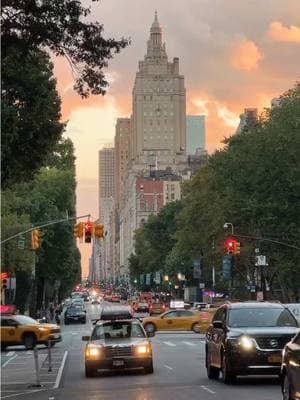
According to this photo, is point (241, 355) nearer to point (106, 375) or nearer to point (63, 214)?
point (106, 375)

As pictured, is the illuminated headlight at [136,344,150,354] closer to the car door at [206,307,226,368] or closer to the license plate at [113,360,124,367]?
the license plate at [113,360,124,367]

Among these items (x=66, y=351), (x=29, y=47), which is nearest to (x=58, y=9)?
(x=29, y=47)

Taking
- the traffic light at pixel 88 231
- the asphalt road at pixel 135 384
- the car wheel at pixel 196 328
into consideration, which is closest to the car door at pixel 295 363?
the asphalt road at pixel 135 384

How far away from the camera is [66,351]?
38.0m

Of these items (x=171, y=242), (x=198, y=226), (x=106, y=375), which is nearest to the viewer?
(x=106, y=375)

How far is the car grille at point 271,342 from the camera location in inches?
738

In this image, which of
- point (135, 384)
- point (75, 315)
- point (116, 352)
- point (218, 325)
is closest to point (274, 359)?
point (218, 325)

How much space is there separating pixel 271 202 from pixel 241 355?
42931 millimetres

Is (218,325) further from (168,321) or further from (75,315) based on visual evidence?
(75,315)

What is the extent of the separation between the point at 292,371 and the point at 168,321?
1541 inches

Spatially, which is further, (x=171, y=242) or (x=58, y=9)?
(x=171, y=242)

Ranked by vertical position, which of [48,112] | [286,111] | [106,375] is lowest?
[106,375]

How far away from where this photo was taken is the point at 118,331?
23781mm

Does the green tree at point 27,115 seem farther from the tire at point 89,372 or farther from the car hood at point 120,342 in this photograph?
the tire at point 89,372
